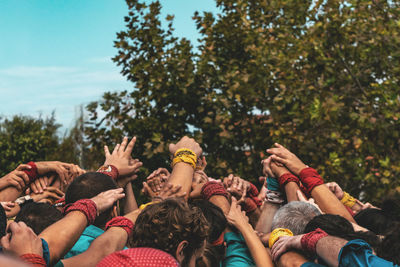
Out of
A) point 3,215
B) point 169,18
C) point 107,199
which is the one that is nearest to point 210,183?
point 107,199

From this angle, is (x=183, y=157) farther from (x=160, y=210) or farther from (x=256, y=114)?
(x=256, y=114)

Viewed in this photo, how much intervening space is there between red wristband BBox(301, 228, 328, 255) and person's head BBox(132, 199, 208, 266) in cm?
51

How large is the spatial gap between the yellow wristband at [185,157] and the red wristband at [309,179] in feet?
2.69

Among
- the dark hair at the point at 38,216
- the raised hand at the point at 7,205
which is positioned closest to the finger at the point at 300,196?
the dark hair at the point at 38,216

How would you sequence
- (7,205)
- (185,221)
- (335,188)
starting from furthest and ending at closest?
(335,188), (7,205), (185,221)

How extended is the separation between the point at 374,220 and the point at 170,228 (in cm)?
188

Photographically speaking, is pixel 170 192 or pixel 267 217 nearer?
pixel 170 192

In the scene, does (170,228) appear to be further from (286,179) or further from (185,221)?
(286,179)

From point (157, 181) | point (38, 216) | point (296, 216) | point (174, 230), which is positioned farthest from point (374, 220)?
point (38, 216)

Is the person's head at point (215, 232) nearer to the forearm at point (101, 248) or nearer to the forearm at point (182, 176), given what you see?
the forearm at point (182, 176)

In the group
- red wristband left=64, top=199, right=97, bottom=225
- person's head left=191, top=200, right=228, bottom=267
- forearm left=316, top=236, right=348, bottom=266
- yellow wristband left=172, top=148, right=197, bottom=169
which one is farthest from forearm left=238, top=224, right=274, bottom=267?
red wristband left=64, top=199, right=97, bottom=225

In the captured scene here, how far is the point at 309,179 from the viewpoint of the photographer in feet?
9.94

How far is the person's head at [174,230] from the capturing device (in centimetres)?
207

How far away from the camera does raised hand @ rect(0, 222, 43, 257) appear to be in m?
1.82
